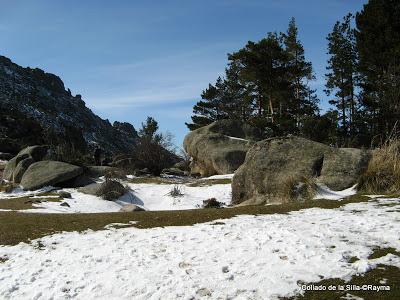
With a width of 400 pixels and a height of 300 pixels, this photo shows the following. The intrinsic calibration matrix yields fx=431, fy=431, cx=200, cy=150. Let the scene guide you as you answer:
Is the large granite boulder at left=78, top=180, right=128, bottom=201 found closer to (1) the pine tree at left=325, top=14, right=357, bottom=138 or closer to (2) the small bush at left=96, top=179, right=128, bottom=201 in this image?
(2) the small bush at left=96, top=179, right=128, bottom=201

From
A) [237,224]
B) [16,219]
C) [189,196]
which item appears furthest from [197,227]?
[189,196]

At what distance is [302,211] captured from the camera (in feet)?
28.6

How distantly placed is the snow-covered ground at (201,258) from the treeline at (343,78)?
17.2m

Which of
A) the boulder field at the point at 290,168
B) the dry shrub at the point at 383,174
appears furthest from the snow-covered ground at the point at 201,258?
the boulder field at the point at 290,168

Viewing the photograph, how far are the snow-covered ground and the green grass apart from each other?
50 centimetres

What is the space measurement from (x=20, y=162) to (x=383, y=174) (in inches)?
650

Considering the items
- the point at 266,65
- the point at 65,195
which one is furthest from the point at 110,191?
the point at 266,65

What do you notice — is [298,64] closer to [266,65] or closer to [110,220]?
[266,65]

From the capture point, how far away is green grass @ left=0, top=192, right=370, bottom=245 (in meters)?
7.93

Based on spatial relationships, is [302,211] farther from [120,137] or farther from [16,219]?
[120,137]

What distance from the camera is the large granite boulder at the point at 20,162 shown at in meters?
19.9

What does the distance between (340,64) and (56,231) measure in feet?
116

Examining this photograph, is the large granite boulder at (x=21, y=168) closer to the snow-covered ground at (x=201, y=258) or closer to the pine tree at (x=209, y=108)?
the snow-covered ground at (x=201, y=258)

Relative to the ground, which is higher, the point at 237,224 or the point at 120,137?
the point at 120,137
